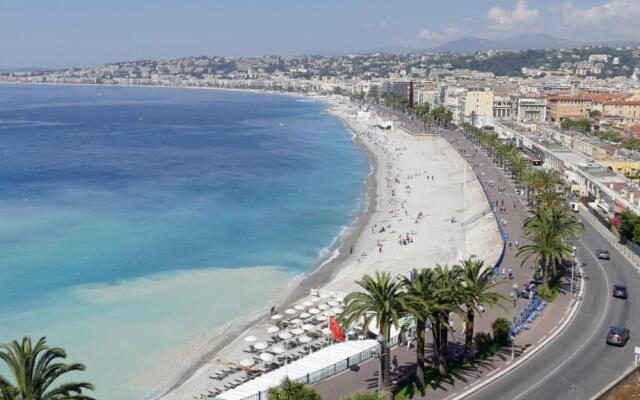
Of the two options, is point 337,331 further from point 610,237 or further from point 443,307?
point 610,237

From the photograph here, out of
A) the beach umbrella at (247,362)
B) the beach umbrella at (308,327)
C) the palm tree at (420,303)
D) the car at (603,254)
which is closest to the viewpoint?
the palm tree at (420,303)

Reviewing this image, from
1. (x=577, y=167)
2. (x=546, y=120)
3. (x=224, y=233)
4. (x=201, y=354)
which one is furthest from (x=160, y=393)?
(x=546, y=120)

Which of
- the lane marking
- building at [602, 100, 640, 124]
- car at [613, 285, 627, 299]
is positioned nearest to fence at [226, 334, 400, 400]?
the lane marking

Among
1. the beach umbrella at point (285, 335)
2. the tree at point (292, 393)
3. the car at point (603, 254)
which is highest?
the tree at point (292, 393)

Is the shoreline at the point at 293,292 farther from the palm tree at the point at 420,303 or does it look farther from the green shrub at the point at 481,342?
the green shrub at the point at 481,342

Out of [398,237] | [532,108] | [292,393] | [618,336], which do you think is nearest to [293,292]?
[398,237]

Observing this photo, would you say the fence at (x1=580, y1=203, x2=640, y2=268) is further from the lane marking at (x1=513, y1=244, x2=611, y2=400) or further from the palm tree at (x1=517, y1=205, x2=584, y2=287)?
the lane marking at (x1=513, y1=244, x2=611, y2=400)

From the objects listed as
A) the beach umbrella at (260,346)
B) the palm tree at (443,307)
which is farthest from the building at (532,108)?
the palm tree at (443,307)

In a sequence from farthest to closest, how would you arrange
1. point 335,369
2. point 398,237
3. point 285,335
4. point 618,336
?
point 398,237 → point 285,335 → point 618,336 → point 335,369
